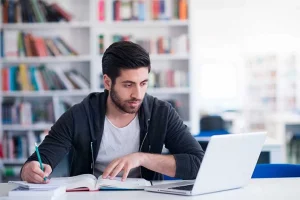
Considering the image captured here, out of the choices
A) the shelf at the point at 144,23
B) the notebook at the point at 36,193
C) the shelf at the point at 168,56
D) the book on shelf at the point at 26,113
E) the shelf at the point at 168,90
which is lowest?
the book on shelf at the point at 26,113

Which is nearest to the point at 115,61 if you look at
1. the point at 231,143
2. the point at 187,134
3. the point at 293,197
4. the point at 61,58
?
the point at 187,134

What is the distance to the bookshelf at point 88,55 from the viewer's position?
17.1ft

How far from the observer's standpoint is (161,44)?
5.24 m

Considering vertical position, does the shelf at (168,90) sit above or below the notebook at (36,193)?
below

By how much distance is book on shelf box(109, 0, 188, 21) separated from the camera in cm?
524

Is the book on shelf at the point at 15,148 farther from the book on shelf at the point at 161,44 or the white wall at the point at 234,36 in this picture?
the white wall at the point at 234,36

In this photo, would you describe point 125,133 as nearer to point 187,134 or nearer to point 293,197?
point 187,134

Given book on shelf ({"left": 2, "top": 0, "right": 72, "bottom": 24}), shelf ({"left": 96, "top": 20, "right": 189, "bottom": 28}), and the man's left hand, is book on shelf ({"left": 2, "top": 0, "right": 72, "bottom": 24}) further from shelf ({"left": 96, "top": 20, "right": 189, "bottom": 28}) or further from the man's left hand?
the man's left hand

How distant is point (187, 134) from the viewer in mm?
2250

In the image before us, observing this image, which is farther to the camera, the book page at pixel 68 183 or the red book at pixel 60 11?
the red book at pixel 60 11

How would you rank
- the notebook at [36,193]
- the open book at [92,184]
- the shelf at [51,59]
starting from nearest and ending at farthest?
the notebook at [36,193], the open book at [92,184], the shelf at [51,59]

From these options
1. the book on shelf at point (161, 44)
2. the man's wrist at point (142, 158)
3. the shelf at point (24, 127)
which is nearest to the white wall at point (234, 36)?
the book on shelf at point (161, 44)

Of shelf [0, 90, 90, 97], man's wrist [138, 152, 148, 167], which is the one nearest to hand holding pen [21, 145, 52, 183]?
man's wrist [138, 152, 148, 167]

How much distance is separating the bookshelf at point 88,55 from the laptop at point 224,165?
11.0 feet
